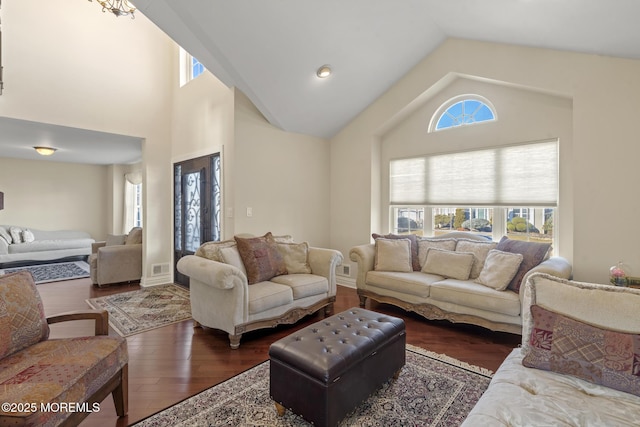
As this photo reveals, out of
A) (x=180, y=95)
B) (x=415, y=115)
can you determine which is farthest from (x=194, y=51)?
(x=415, y=115)

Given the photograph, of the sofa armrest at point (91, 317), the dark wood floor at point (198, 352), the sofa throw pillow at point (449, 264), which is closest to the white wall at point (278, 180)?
the dark wood floor at point (198, 352)

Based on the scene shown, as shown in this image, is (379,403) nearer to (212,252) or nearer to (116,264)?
(212,252)

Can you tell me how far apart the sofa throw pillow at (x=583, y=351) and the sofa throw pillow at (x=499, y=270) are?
148 centimetres

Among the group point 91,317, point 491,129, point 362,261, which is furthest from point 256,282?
point 491,129

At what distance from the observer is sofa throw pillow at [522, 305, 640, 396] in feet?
4.59

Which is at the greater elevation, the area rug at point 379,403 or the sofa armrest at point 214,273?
the sofa armrest at point 214,273

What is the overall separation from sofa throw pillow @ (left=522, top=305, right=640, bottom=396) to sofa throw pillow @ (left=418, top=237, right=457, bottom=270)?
2177mm

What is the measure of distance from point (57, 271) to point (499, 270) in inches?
306

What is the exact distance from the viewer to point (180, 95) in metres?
5.05

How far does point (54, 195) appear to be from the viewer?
8.03 m

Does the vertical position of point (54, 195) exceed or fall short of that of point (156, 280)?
it exceeds it

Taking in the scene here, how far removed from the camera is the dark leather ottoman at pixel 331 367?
1682mm

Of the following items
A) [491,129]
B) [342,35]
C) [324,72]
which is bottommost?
[491,129]

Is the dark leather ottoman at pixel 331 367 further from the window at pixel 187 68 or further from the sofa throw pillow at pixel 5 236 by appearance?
the sofa throw pillow at pixel 5 236
